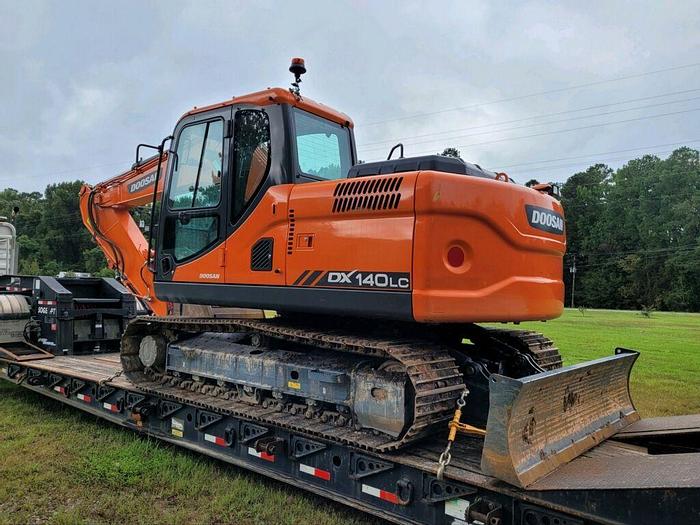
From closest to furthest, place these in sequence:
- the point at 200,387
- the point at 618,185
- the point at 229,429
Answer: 1. the point at 229,429
2. the point at 200,387
3. the point at 618,185

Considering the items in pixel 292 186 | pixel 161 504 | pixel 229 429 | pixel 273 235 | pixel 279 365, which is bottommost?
pixel 161 504

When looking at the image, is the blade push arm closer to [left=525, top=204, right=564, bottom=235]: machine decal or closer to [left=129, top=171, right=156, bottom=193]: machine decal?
[left=129, top=171, right=156, bottom=193]: machine decal

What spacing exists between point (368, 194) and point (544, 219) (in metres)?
1.40

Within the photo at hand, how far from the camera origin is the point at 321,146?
17.9ft

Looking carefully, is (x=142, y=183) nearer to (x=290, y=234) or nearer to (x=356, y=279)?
(x=290, y=234)

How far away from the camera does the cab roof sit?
16.5ft

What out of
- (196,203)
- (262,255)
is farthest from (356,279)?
(196,203)

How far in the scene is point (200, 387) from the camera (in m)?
5.65

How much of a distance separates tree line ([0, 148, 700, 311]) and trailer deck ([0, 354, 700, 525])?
63.8 meters

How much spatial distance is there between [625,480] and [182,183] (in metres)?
4.62

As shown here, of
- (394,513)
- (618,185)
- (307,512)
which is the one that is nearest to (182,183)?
(307,512)

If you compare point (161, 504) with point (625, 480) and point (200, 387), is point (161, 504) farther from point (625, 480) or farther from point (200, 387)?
point (625, 480)

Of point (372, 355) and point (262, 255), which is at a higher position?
point (262, 255)

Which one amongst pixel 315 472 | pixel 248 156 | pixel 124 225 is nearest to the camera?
pixel 315 472
